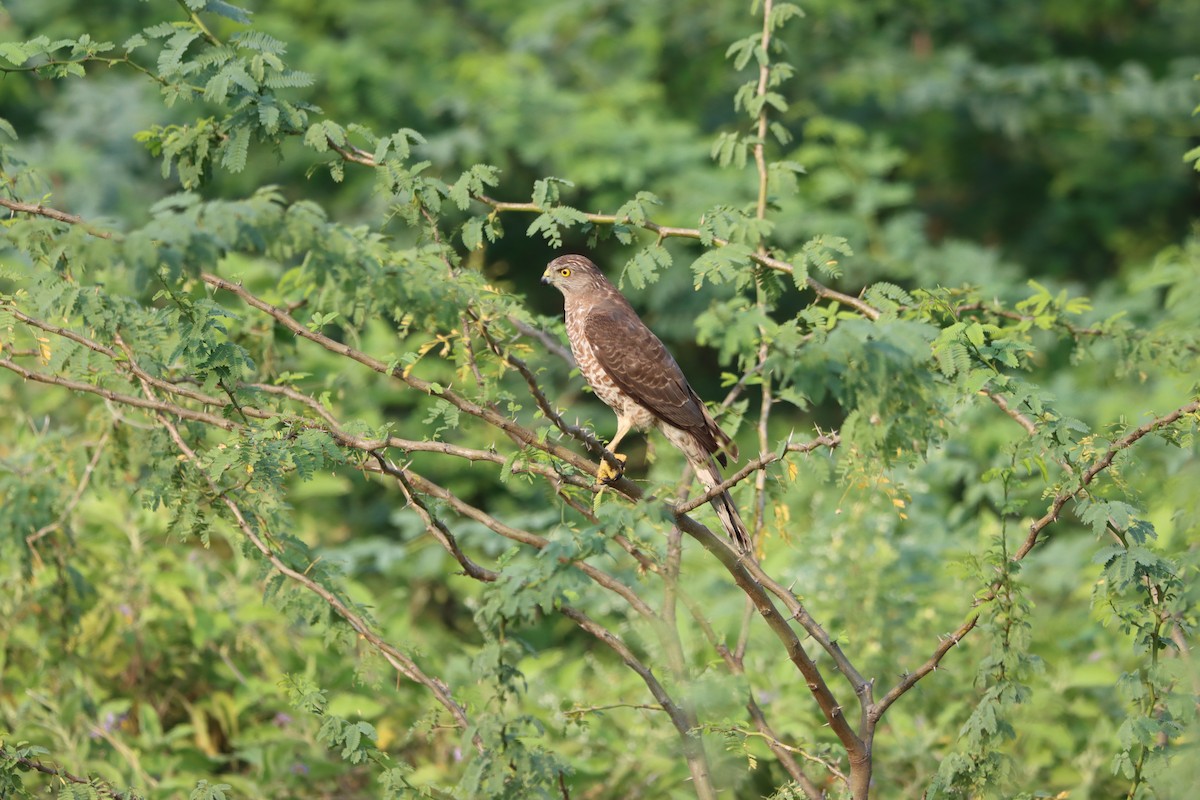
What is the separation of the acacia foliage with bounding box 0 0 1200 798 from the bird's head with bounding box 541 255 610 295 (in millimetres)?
397

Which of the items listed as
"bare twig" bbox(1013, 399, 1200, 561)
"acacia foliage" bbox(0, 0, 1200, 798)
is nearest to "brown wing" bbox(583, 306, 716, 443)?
"acacia foliage" bbox(0, 0, 1200, 798)

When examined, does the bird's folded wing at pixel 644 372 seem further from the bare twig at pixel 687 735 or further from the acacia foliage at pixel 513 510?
the bare twig at pixel 687 735

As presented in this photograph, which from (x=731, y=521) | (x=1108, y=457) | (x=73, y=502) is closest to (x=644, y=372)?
(x=731, y=521)

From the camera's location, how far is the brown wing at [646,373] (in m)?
4.75

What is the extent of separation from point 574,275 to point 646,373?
957 millimetres

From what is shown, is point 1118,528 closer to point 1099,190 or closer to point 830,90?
point 830,90

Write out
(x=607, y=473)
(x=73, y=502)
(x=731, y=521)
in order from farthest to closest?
(x=73, y=502) < (x=731, y=521) < (x=607, y=473)

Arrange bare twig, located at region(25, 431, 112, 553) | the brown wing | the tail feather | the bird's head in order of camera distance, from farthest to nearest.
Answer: the bird's head, the brown wing, bare twig, located at region(25, 431, 112, 553), the tail feather

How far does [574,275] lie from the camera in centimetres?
563

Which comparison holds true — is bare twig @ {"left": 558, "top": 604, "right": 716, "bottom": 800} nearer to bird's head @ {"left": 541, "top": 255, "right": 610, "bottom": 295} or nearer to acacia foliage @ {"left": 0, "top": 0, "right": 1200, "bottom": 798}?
acacia foliage @ {"left": 0, "top": 0, "right": 1200, "bottom": 798}

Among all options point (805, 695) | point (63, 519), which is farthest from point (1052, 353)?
point (63, 519)

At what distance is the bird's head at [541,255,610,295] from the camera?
5.52m

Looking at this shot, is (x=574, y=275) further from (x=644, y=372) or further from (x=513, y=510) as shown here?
(x=513, y=510)

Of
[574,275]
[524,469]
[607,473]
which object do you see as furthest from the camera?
[574,275]
